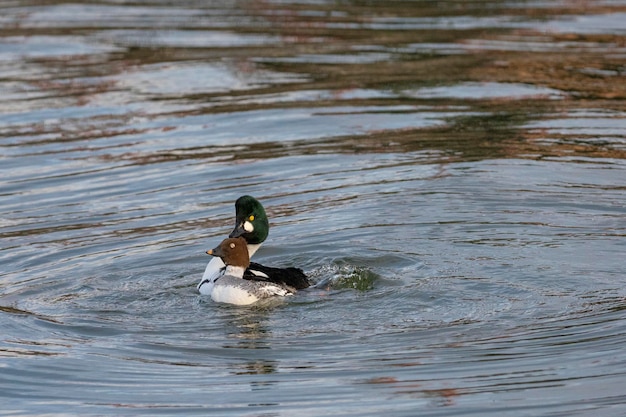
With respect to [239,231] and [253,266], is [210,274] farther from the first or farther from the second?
[239,231]

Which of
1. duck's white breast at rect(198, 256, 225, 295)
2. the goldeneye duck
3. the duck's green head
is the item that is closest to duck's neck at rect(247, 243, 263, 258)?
the duck's green head

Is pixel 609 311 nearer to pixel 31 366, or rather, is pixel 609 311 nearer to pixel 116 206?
pixel 31 366

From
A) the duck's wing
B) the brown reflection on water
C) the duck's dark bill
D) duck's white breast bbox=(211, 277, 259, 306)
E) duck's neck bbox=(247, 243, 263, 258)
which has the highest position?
the brown reflection on water

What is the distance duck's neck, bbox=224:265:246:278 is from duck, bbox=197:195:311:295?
4 centimetres

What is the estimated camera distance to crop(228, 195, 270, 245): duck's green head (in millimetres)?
10867

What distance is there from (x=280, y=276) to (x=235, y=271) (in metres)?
0.44

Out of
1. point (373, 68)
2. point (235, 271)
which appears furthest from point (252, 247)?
point (373, 68)

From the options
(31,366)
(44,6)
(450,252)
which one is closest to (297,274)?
(450,252)

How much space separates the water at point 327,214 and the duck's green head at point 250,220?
63 centimetres

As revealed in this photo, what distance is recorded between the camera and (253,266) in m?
10.7

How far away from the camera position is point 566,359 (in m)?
8.39

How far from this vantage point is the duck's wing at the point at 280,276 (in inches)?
407

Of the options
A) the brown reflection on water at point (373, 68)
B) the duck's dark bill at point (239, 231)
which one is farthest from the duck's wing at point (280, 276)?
the brown reflection on water at point (373, 68)

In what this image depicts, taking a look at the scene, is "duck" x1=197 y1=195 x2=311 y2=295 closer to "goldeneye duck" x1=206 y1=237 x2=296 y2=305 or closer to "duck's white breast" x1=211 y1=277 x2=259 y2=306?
"goldeneye duck" x1=206 y1=237 x2=296 y2=305
